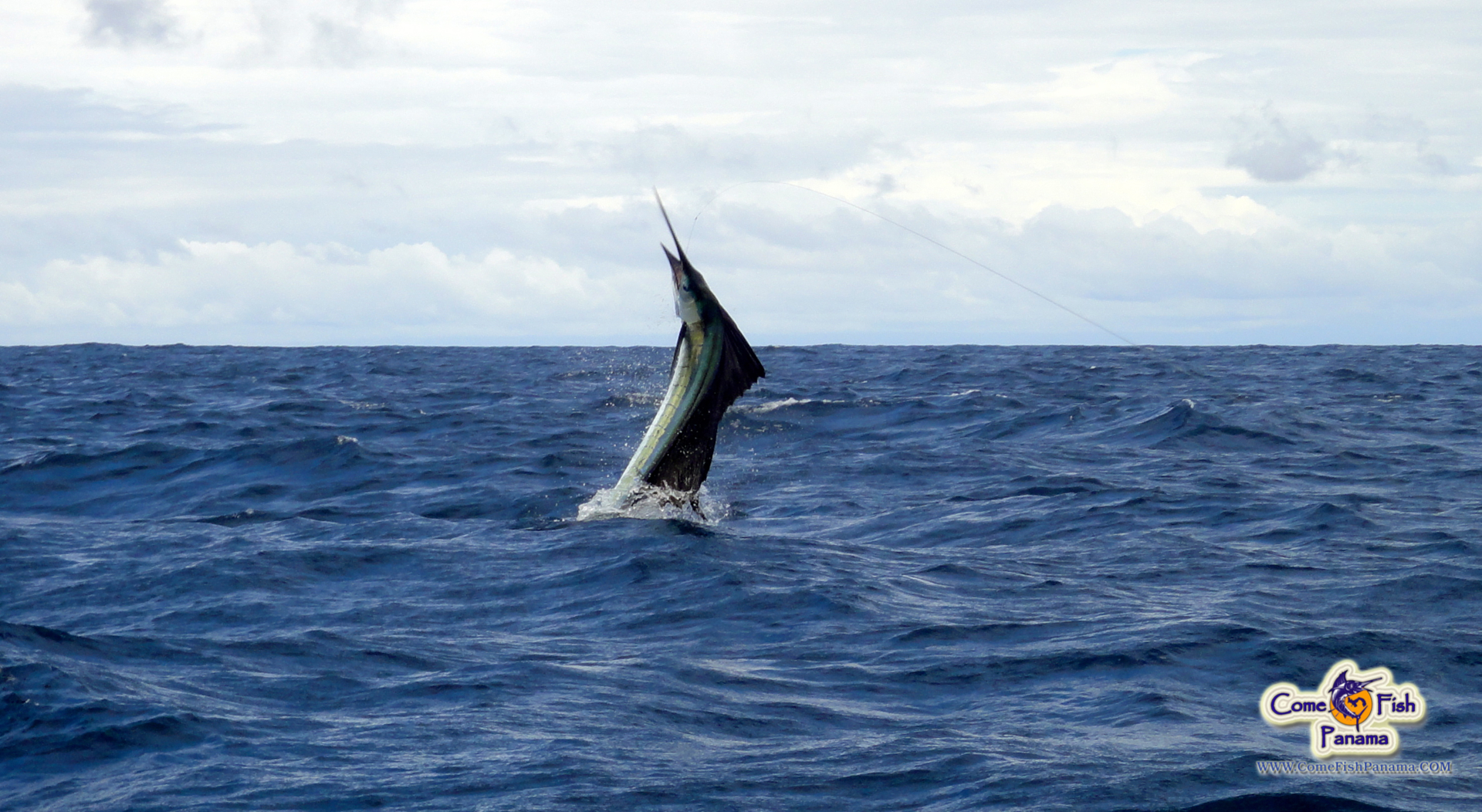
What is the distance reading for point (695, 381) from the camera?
1047cm

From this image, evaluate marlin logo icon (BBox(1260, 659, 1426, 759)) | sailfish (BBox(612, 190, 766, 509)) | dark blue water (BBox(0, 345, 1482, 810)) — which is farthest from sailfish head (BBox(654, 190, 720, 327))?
marlin logo icon (BBox(1260, 659, 1426, 759))

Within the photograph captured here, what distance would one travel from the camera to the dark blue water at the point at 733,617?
6.28 metres

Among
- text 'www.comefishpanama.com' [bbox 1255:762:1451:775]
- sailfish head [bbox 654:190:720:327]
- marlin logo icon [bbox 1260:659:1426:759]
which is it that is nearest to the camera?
text 'www.comefishpanama.com' [bbox 1255:762:1451:775]

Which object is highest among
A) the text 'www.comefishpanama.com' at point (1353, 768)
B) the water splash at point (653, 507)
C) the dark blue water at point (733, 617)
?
the water splash at point (653, 507)

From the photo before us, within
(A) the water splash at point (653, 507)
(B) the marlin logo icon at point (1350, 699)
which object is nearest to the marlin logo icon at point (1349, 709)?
(B) the marlin logo icon at point (1350, 699)

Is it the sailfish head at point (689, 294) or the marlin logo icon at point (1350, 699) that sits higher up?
the sailfish head at point (689, 294)

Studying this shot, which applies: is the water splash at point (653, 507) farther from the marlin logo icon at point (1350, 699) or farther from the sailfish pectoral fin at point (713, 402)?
the marlin logo icon at point (1350, 699)

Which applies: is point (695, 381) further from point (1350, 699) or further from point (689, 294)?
point (1350, 699)

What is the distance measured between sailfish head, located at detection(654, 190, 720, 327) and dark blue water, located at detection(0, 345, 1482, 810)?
2.13 m

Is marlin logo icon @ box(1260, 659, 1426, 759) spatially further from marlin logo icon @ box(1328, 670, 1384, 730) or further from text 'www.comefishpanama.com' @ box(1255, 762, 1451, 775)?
text 'www.comefishpanama.com' @ box(1255, 762, 1451, 775)

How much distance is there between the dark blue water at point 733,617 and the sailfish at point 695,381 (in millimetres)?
905

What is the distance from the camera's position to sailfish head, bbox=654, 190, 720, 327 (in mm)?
9812

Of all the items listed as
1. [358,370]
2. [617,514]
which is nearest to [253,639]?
[617,514]

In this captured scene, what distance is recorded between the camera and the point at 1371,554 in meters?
11.6
